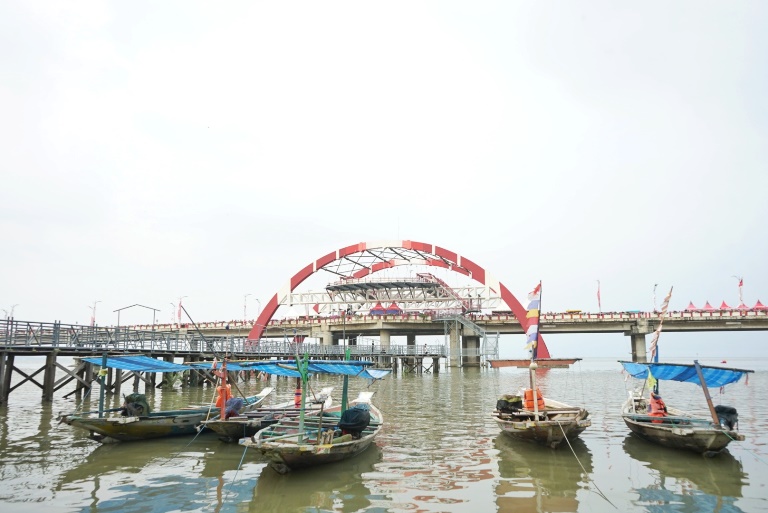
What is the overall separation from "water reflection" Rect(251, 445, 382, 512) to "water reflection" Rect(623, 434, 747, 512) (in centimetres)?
573

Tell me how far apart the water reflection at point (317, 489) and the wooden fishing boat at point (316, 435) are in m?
0.22

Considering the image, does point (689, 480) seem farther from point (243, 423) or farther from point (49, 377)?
point (49, 377)

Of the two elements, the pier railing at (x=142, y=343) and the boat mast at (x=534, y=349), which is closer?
the boat mast at (x=534, y=349)

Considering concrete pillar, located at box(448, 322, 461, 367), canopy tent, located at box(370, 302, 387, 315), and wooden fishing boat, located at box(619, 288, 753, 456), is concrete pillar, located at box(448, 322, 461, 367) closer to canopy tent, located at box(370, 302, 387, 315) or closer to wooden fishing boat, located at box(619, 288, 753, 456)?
canopy tent, located at box(370, 302, 387, 315)

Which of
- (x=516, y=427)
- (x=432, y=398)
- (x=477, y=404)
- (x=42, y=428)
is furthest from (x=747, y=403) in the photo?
(x=42, y=428)

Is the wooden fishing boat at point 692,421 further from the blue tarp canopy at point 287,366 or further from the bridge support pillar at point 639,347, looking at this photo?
the bridge support pillar at point 639,347

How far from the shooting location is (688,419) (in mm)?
16766

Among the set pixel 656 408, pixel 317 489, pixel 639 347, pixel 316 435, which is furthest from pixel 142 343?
pixel 639 347

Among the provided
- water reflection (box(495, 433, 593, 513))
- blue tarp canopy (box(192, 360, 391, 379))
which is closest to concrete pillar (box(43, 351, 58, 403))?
blue tarp canopy (box(192, 360, 391, 379))

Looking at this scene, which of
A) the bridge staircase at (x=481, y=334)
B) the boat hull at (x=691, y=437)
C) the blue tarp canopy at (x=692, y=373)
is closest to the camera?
the boat hull at (x=691, y=437)

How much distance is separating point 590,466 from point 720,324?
211ft

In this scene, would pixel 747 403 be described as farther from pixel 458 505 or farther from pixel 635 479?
pixel 458 505

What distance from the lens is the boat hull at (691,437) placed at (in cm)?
1350

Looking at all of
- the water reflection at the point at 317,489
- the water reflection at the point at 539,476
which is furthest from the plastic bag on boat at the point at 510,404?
the water reflection at the point at 317,489
